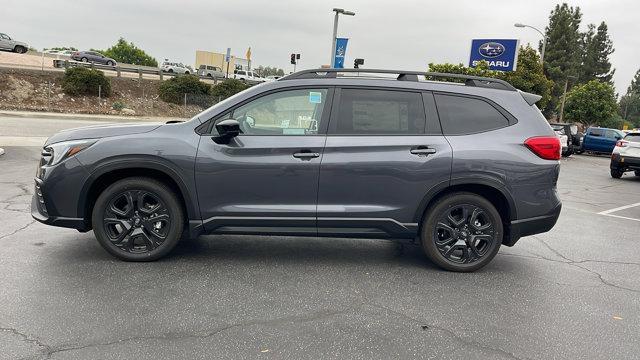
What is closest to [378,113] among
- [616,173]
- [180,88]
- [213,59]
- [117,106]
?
[616,173]

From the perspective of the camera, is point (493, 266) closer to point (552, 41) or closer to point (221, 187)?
point (221, 187)

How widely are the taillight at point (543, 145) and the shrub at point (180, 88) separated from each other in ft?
106

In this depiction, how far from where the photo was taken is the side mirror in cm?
445

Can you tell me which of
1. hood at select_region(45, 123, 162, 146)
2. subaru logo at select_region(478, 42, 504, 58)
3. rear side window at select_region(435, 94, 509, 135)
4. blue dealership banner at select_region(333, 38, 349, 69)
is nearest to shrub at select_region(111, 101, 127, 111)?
blue dealership banner at select_region(333, 38, 349, 69)

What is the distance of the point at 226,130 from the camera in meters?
4.48

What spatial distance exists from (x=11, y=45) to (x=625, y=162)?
150 ft

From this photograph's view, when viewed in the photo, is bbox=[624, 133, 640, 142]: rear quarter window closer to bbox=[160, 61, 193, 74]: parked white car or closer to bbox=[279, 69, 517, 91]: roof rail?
bbox=[279, 69, 517, 91]: roof rail

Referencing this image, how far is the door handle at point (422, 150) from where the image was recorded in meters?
4.67

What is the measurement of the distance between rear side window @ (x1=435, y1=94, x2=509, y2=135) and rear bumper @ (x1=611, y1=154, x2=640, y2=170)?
12.8 meters

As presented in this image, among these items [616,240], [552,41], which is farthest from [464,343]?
[552,41]

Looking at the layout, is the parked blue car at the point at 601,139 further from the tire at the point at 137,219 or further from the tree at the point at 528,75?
the tire at the point at 137,219

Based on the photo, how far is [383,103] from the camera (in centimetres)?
478

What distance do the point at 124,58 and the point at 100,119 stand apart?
84.6 m

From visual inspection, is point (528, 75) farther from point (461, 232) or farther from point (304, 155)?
point (304, 155)
